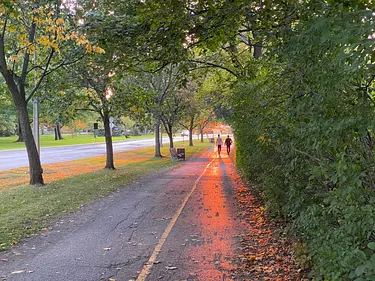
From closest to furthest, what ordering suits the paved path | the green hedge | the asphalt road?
1. the green hedge
2. the paved path
3. the asphalt road

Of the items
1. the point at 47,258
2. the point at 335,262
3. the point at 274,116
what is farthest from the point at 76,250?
the point at 335,262

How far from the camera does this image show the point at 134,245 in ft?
21.2

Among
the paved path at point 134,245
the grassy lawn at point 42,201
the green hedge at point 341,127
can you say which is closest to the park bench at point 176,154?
the grassy lawn at point 42,201

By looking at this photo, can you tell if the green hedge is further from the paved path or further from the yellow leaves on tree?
the yellow leaves on tree

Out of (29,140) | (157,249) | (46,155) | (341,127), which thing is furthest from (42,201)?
(46,155)

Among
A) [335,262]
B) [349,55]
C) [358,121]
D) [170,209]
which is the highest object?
[349,55]

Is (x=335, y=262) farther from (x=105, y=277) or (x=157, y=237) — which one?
(x=157, y=237)

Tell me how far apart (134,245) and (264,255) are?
2289mm

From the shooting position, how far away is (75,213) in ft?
30.3

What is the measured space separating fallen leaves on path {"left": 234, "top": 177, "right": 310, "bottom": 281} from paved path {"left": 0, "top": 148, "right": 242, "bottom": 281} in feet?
0.76

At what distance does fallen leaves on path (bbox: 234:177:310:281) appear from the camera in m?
5.02

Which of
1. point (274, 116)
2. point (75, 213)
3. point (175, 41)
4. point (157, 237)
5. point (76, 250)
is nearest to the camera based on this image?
point (274, 116)

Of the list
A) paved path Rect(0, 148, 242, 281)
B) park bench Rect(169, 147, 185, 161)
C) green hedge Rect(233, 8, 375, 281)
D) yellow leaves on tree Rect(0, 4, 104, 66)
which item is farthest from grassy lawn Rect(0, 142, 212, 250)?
park bench Rect(169, 147, 185, 161)

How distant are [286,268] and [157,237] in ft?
8.74
